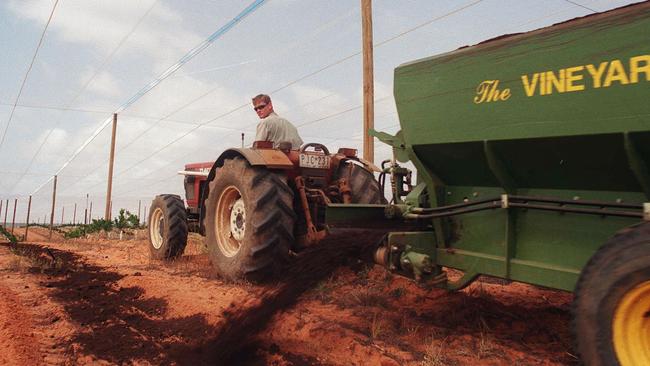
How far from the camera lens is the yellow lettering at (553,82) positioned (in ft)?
8.34

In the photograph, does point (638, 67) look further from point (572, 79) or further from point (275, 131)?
point (275, 131)

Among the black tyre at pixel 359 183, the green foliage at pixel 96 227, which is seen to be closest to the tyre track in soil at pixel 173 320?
the black tyre at pixel 359 183

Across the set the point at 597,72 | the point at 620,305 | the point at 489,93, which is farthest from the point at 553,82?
the point at 620,305

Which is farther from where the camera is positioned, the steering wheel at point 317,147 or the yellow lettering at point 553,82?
the steering wheel at point 317,147

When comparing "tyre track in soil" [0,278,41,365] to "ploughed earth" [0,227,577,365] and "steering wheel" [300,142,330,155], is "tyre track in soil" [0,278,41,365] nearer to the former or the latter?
"ploughed earth" [0,227,577,365]

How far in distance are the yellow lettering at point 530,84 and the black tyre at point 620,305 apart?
98 cm

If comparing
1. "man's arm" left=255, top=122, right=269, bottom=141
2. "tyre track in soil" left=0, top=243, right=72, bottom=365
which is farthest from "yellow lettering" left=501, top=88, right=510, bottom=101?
"man's arm" left=255, top=122, right=269, bottom=141

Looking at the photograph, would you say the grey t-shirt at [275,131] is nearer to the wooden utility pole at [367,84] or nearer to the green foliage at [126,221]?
the wooden utility pole at [367,84]

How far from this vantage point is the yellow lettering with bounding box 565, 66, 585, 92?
2468 mm

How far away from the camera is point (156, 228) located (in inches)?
306

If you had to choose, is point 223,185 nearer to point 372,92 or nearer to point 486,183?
point 486,183

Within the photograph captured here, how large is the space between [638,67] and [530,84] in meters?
0.56

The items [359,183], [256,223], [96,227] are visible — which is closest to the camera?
[256,223]

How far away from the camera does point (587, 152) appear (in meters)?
2.52
